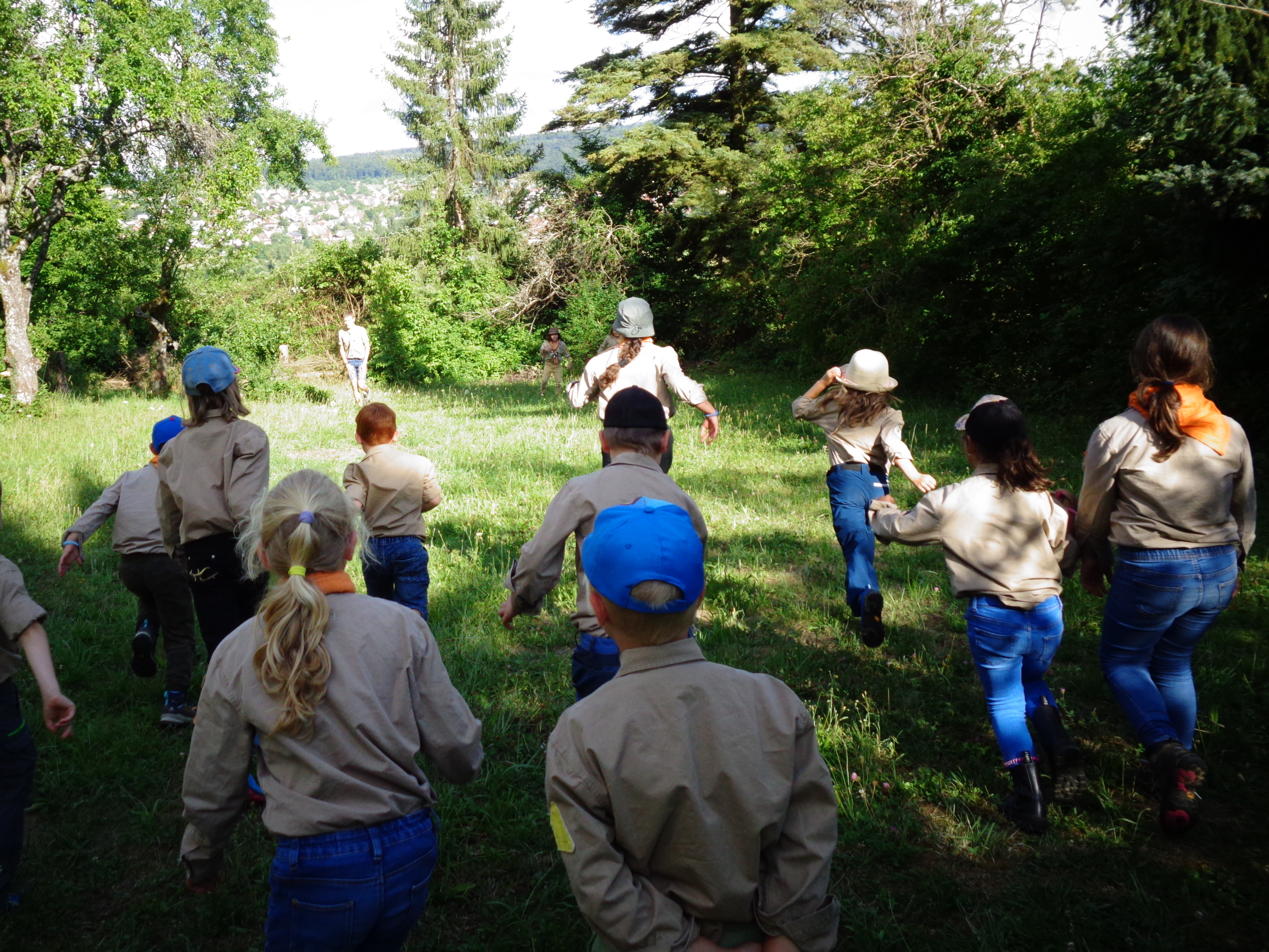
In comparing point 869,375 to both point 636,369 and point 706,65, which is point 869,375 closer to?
point 636,369

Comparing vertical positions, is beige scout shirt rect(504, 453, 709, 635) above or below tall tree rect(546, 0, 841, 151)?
below

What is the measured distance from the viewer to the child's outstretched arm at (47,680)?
9.93ft

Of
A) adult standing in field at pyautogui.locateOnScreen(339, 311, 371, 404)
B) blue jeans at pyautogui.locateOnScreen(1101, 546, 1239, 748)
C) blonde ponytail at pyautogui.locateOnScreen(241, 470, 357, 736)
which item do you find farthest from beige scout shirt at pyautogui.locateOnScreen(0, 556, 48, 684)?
adult standing in field at pyautogui.locateOnScreen(339, 311, 371, 404)

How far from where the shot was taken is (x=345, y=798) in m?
2.23

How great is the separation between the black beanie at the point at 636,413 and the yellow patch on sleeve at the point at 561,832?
179 centimetres

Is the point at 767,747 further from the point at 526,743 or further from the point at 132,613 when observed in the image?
the point at 132,613

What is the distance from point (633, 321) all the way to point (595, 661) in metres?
3.64

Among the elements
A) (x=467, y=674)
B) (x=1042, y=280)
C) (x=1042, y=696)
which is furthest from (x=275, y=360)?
(x=1042, y=696)

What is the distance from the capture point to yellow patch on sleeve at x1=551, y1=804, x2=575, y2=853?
5.96 feet

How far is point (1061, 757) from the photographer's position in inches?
157

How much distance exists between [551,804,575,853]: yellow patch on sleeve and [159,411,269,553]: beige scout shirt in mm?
3065

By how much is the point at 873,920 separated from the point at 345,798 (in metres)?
2.19

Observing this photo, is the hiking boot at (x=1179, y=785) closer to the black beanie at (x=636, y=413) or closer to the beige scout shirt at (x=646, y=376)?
the black beanie at (x=636, y=413)

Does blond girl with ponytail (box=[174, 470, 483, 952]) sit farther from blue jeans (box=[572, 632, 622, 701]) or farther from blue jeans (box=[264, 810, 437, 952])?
blue jeans (box=[572, 632, 622, 701])
